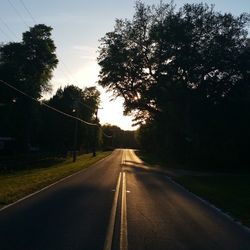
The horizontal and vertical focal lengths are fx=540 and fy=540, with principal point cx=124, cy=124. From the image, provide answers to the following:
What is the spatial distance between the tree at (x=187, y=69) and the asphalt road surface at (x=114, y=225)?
36.6 meters

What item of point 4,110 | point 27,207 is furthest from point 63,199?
point 4,110

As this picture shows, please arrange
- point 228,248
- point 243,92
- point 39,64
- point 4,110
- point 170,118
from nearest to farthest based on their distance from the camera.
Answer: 1. point 228,248
2. point 243,92
3. point 170,118
4. point 4,110
5. point 39,64

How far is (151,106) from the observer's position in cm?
6138

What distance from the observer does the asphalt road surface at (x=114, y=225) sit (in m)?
10.6

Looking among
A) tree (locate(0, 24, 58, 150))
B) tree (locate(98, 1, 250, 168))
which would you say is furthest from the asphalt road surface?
tree (locate(0, 24, 58, 150))

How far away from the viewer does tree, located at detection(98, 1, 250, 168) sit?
55250 millimetres

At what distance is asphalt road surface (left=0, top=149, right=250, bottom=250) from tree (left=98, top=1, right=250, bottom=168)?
1439 inches

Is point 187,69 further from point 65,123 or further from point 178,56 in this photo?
point 65,123

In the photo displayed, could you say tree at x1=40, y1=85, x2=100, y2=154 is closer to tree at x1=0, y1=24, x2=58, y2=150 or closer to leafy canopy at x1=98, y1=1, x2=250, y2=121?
tree at x1=0, y1=24, x2=58, y2=150

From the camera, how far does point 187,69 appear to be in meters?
56.3

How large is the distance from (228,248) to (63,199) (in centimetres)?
953

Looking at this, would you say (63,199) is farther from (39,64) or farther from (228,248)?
(39,64)

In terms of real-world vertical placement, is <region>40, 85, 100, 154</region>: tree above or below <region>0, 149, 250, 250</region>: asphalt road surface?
above

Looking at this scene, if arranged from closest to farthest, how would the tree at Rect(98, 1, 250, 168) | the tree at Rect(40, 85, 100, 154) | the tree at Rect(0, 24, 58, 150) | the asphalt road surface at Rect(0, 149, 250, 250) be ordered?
the asphalt road surface at Rect(0, 149, 250, 250), the tree at Rect(98, 1, 250, 168), the tree at Rect(0, 24, 58, 150), the tree at Rect(40, 85, 100, 154)
